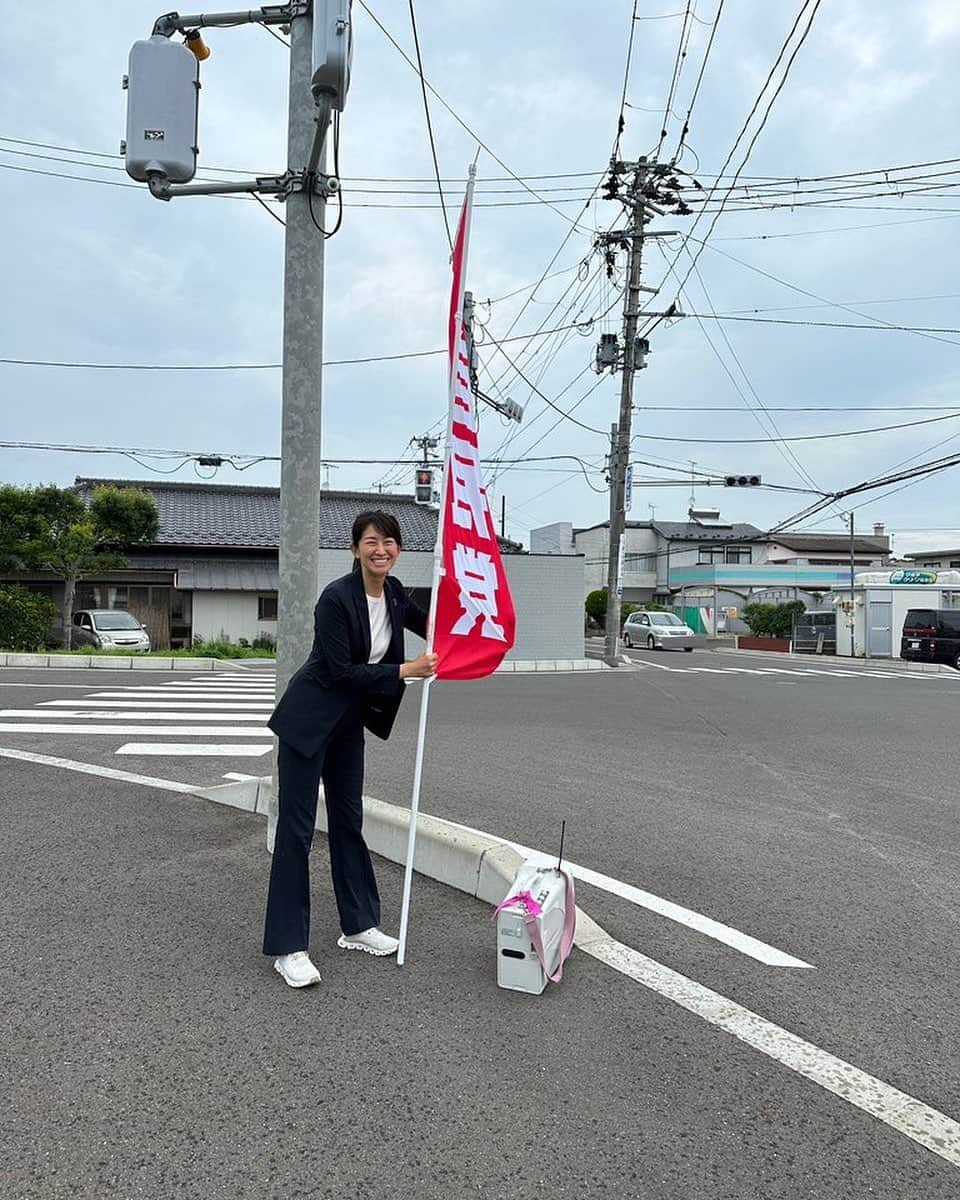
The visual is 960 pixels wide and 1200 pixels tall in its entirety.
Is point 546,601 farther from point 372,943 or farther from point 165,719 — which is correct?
point 372,943

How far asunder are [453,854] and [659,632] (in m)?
31.5

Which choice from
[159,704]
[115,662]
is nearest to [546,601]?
[115,662]

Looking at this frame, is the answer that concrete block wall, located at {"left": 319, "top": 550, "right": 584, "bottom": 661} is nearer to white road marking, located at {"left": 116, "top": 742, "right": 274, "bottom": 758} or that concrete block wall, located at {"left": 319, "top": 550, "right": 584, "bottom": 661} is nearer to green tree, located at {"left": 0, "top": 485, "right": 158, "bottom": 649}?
green tree, located at {"left": 0, "top": 485, "right": 158, "bottom": 649}

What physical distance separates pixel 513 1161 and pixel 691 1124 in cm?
52

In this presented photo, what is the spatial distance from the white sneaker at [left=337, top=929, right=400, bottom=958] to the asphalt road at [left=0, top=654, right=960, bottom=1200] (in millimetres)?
67

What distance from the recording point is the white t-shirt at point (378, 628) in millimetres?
3262

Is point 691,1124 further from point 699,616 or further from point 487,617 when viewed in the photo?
point 699,616

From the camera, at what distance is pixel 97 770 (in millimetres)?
6801

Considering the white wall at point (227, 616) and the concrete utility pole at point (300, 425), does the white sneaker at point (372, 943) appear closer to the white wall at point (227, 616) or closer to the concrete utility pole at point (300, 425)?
the concrete utility pole at point (300, 425)

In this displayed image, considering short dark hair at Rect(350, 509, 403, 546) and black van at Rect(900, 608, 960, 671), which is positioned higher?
short dark hair at Rect(350, 509, 403, 546)

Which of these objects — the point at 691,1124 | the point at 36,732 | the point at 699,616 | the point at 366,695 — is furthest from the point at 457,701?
the point at 699,616

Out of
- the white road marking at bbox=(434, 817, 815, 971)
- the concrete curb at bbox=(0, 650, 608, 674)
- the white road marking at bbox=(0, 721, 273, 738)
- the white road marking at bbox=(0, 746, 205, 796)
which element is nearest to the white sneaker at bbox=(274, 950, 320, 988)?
the white road marking at bbox=(434, 817, 815, 971)

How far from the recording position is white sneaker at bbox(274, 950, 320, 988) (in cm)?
299

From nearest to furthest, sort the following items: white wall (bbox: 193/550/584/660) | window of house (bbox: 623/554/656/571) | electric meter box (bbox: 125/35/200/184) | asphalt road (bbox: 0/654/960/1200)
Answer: asphalt road (bbox: 0/654/960/1200) < electric meter box (bbox: 125/35/200/184) < white wall (bbox: 193/550/584/660) < window of house (bbox: 623/554/656/571)
